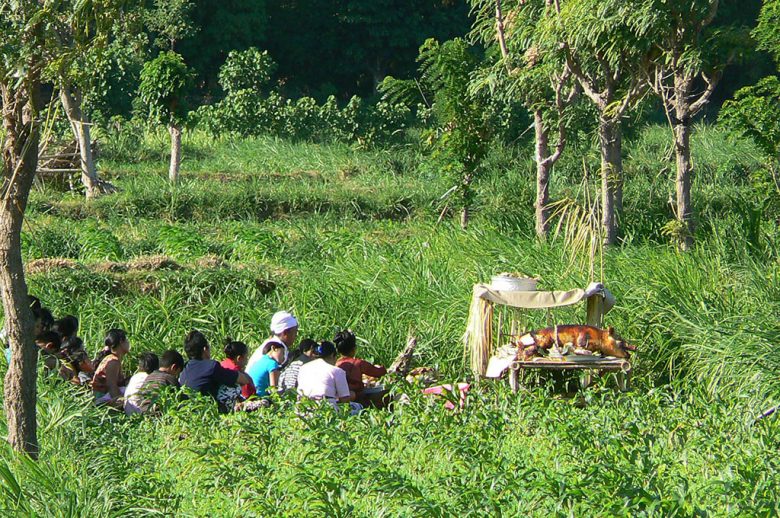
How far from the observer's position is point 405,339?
33.2 ft

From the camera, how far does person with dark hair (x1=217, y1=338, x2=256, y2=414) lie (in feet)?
26.5

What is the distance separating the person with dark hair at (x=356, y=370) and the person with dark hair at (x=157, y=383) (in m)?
1.22

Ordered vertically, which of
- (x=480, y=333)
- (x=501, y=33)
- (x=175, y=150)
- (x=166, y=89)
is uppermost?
→ (x=501, y=33)

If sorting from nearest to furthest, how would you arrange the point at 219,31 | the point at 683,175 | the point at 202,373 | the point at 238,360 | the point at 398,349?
the point at 202,373
the point at 238,360
the point at 398,349
the point at 683,175
the point at 219,31

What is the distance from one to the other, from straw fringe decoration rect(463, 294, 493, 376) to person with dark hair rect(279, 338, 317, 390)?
1218 mm

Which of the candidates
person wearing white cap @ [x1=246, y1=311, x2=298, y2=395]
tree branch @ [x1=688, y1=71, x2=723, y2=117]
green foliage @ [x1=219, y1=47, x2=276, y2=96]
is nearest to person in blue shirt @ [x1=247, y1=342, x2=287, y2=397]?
person wearing white cap @ [x1=246, y1=311, x2=298, y2=395]

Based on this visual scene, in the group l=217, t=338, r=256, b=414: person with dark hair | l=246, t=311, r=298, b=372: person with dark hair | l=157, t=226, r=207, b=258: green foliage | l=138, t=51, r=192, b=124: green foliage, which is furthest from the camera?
l=138, t=51, r=192, b=124: green foliage

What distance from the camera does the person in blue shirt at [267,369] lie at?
28.2 feet

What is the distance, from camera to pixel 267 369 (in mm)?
8633

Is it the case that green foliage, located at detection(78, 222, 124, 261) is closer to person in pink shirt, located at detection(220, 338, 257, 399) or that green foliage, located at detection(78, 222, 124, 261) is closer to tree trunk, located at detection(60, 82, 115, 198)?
tree trunk, located at detection(60, 82, 115, 198)

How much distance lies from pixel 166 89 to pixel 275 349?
1120cm

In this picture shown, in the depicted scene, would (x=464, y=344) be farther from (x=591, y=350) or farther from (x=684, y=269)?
(x=684, y=269)

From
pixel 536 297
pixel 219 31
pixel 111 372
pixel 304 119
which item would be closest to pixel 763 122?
pixel 536 297

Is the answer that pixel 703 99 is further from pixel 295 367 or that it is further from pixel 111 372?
pixel 111 372
